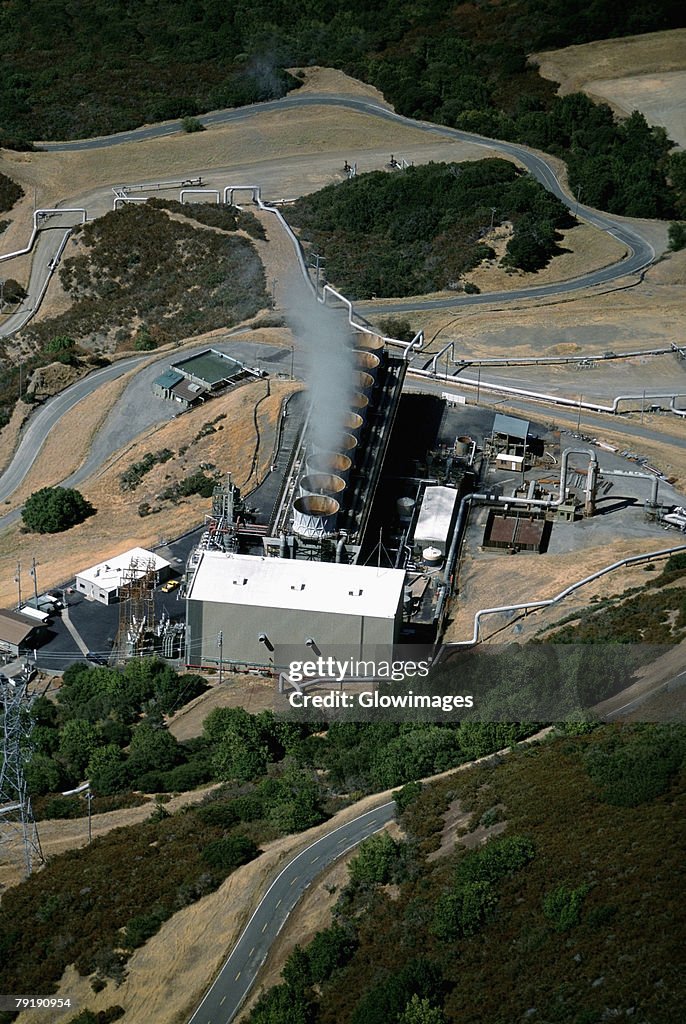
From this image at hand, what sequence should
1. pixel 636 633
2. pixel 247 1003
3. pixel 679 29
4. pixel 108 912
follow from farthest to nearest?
pixel 679 29, pixel 636 633, pixel 108 912, pixel 247 1003

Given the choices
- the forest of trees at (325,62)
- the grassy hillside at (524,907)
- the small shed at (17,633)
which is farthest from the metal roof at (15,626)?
the forest of trees at (325,62)

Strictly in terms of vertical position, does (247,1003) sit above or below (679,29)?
below

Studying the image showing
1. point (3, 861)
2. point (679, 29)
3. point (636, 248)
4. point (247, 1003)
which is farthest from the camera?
point (679, 29)

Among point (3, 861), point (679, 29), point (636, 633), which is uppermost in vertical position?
point (679, 29)

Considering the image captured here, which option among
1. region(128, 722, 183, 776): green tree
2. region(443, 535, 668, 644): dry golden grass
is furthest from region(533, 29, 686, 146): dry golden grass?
region(128, 722, 183, 776): green tree

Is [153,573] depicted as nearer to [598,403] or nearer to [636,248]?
[598,403]

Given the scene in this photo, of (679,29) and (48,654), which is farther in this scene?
(679,29)

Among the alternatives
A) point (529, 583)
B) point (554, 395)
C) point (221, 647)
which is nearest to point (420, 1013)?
point (221, 647)

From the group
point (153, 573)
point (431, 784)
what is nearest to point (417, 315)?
point (153, 573)
